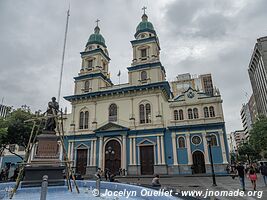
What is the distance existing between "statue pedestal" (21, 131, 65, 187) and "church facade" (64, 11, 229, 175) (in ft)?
46.5

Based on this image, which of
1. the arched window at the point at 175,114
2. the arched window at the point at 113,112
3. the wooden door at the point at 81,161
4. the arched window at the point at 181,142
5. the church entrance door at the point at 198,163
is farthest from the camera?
the arched window at the point at 113,112

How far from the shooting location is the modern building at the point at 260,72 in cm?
5062

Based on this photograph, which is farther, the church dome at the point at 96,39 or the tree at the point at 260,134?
the church dome at the point at 96,39

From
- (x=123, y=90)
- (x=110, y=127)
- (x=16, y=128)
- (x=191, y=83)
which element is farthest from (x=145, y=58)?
(x=191, y=83)

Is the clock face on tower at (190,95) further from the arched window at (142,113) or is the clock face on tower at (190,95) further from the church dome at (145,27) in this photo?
the church dome at (145,27)

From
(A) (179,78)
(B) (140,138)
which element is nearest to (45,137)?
(B) (140,138)

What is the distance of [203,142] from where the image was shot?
2592cm

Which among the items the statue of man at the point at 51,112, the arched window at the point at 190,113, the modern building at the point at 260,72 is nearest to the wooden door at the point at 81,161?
the arched window at the point at 190,113

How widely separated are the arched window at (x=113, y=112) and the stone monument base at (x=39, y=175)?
731 inches

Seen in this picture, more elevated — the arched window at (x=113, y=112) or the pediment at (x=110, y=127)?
the arched window at (x=113, y=112)

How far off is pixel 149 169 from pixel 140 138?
14.3ft

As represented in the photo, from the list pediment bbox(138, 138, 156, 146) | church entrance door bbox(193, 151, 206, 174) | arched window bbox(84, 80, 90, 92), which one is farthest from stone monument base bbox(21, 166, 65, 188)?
arched window bbox(84, 80, 90, 92)

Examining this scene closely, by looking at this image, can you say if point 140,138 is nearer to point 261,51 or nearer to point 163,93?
point 163,93

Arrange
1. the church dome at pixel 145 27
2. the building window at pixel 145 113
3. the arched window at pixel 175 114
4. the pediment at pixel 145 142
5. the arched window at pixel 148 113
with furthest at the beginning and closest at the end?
the church dome at pixel 145 27 < the building window at pixel 145 113 < the arched window at pixel 148 113 < the arched window at pixel 175 114 < the pediment at pixel 145 142
